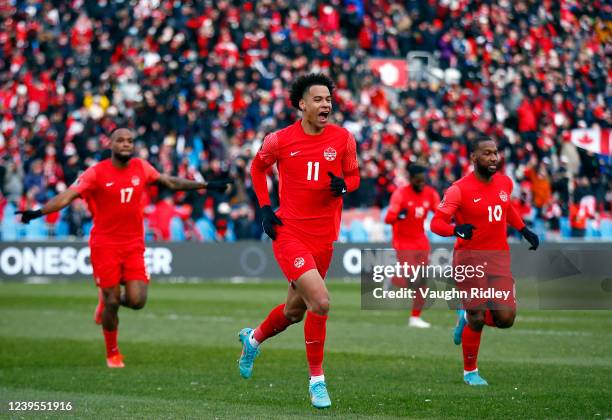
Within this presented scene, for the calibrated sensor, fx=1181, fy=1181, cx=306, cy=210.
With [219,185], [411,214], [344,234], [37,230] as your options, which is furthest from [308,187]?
[37,230]

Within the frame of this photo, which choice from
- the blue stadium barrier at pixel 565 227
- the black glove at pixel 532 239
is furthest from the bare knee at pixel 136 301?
the blue stadium barrier at pixel 565 227

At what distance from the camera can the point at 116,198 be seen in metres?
13.2

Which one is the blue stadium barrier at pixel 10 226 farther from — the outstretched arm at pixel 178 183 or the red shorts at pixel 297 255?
the red shorts at pixel 297 255

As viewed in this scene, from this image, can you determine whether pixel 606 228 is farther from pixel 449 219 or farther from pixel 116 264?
pixel 449 219

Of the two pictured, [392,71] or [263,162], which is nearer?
[263,162]

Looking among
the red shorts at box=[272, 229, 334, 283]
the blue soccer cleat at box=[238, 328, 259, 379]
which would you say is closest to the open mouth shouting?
the red shorts at box=[272, 229, 334, 283]

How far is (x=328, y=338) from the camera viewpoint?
1648 centimetres

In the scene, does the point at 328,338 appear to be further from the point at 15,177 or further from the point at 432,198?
the point at 15,177

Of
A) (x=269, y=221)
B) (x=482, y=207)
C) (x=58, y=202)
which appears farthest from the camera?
(x=58, y=202)

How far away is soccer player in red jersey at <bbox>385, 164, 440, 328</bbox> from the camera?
1811 cm

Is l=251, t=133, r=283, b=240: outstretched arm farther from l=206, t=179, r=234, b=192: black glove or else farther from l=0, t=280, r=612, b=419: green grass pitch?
l=206, t=179, r=234, b=192: black glove

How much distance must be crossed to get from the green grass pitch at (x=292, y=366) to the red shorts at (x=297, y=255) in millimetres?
1135

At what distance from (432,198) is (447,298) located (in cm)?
735

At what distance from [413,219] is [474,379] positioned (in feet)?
24.6
